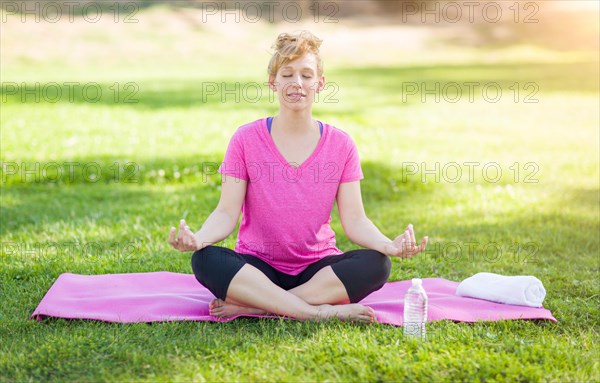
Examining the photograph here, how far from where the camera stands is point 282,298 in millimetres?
3789

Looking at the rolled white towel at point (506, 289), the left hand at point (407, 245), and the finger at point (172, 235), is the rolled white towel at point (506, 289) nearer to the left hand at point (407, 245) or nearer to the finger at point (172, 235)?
the left hand at point (407, 245)

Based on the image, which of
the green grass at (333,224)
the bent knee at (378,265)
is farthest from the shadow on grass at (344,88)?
the bent knee at (378,265)

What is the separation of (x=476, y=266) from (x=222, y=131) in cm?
566

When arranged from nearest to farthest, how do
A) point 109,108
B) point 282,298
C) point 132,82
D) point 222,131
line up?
point 282,298 < point 222,131 < point 109,108 < point 132,82

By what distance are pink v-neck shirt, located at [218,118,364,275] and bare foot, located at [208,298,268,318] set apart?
33 centimetres

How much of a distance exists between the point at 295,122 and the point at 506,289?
149cm

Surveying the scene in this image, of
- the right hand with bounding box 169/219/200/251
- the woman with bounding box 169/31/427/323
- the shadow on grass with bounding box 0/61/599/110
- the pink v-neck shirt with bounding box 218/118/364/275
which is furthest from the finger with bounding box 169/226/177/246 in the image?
the shadow on grass with bounding box 0/61/599/110

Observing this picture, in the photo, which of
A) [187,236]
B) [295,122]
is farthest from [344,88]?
[187,236]

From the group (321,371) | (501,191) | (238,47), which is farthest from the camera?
(238,47)

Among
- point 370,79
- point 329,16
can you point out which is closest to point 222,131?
point 370,79

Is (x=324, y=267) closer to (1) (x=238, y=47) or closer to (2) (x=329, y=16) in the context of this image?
(1) (x=238, y=47)

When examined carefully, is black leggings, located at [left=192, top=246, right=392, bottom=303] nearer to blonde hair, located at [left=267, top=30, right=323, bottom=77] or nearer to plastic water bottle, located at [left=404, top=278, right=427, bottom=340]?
plastic water bottle, located at [left=404, top=278, right=427, bottom=340]

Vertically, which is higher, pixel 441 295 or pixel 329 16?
pixel 329 16

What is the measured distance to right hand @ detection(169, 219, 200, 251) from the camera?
137 inches
